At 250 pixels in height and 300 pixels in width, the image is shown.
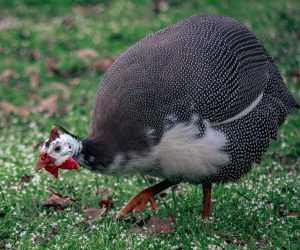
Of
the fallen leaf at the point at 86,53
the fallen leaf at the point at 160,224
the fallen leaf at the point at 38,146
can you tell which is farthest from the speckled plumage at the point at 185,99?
the fallen leaf at the point at 86,53

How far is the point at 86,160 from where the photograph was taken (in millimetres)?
4098

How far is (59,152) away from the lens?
405 centimetres

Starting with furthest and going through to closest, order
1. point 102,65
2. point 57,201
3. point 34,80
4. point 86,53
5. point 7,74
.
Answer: point 86,53, point 102,65, point 7,74, point 34,80, point 57,201

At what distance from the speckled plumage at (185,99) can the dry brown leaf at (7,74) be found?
3.76 m

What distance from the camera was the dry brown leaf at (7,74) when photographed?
8.01 m

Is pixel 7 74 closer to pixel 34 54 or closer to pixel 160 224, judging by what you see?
pixel 34 54

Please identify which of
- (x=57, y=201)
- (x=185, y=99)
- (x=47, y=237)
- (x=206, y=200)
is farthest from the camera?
(x=57, y=201)

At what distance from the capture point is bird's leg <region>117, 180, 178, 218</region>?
4.59 meters

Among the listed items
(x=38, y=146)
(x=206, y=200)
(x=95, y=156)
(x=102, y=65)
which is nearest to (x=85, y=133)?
(x=38, y=146)

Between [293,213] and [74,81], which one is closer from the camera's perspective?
[293,213]

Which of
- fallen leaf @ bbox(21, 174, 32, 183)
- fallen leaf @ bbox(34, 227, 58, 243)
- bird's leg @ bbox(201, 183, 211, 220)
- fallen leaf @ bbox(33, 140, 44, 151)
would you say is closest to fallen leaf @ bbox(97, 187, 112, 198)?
fallen leaf @ bbox(21, 174, 32, 183)

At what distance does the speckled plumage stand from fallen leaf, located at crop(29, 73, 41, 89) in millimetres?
3450

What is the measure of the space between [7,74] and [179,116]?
14.3 feet

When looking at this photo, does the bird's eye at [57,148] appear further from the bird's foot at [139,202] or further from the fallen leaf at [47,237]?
the bird's foot at [139,202]
